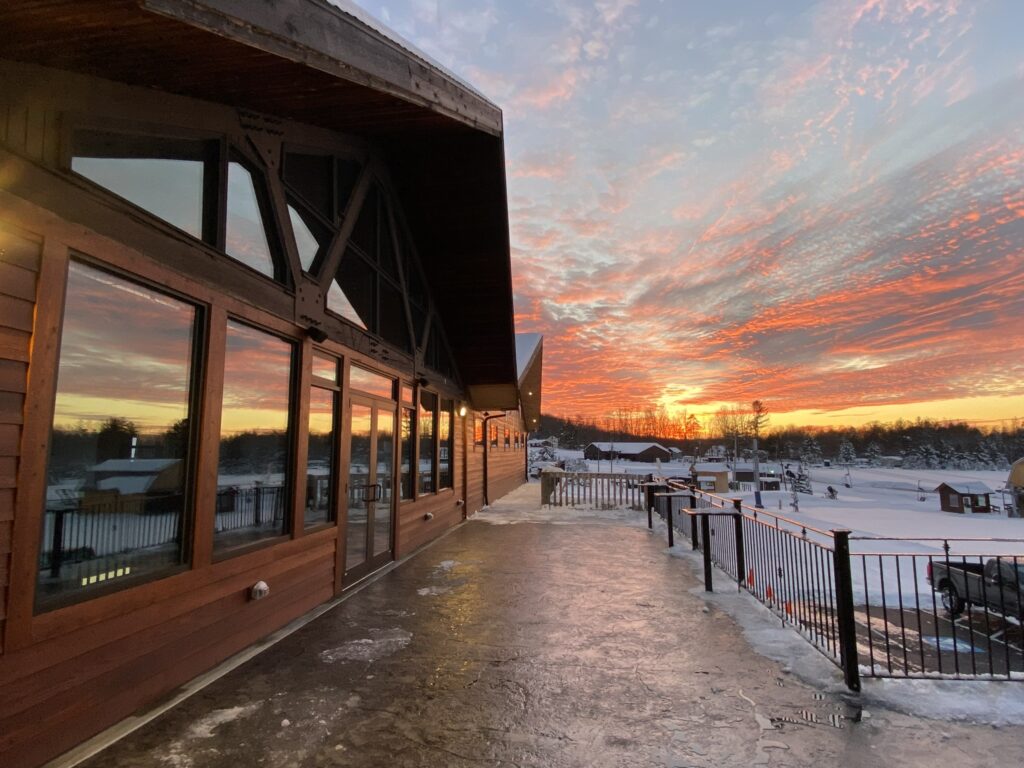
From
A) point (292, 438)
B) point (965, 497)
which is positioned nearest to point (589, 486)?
point (292, 438)

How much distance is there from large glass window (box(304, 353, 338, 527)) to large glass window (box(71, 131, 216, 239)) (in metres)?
1.80

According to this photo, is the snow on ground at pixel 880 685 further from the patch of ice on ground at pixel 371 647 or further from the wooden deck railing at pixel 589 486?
the wooden deck railing at pixel 589 486

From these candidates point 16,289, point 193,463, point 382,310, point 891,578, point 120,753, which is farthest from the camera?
point 891,578

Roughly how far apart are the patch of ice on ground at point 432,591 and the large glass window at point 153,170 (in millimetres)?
3957

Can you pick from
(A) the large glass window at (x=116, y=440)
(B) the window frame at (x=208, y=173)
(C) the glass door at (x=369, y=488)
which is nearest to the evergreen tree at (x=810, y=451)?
(C) the glass door at (x=369, y=488)

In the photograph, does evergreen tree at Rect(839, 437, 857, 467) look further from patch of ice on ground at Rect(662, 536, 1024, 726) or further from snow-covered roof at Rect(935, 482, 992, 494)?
patch of ice on ground at Rect(662, 536, 1024, 726)

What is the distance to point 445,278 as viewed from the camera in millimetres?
8438

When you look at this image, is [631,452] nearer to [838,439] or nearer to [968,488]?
[838,439]

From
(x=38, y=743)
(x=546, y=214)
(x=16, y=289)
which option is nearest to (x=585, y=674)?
(x=38, y=743)

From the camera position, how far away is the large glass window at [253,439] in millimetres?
3625

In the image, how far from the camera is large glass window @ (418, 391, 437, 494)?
8.18m

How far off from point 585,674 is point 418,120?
4981 millimetres

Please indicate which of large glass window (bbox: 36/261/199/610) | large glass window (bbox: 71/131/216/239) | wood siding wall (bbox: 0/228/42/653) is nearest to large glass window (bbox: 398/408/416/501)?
large glass window (bbox: 36/261/199/610)

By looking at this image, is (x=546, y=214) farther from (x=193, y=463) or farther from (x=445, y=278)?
(x=193, y=463)
